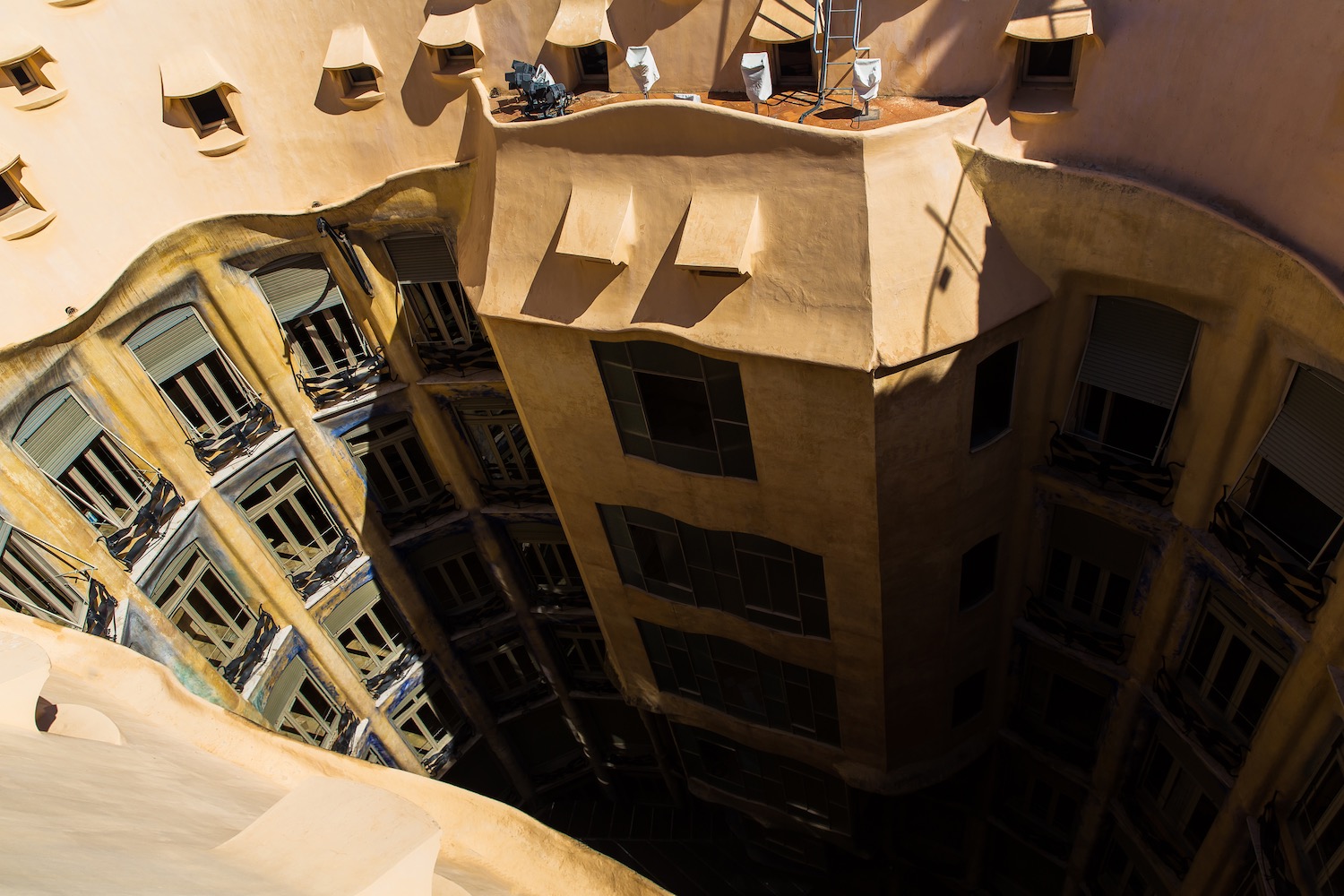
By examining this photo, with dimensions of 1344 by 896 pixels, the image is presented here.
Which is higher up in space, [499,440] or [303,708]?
[499,440]

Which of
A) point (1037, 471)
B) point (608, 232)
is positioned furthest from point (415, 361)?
point (1037, 471)

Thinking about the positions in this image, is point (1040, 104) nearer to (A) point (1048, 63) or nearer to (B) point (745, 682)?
(A) point (1048, 63)

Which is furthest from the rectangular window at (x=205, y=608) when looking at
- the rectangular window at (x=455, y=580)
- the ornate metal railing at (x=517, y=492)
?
the ornate metal railing at (x=517, y=492)

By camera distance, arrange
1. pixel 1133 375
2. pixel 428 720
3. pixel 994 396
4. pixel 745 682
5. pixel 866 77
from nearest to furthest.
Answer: pixel 866 77 < pixel 1133 375 < pixel 994 396 < pixel 745 682 < pixel 428 720

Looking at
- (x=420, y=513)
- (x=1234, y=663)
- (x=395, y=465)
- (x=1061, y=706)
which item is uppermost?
(x=395, y=465)

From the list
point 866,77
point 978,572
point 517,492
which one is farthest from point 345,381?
point 978,572

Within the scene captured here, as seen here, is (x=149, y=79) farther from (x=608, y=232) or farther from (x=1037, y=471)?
(x=1037, y=471)
